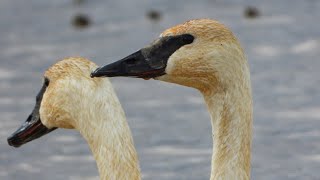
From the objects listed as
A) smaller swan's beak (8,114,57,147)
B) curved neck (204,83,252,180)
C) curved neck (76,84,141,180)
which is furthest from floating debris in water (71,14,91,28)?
curved neck (204,83,252,180)

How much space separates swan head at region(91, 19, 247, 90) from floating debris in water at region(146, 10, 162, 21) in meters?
10.2

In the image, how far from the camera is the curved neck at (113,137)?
13508 mm

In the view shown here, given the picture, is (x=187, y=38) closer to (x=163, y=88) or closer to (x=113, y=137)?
(x=113, y=137)

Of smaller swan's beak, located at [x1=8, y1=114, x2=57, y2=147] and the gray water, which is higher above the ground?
the gray water

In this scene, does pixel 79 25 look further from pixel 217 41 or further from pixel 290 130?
pixel 217 41

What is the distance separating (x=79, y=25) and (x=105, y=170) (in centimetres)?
985

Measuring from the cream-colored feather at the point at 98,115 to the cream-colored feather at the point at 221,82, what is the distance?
831mm

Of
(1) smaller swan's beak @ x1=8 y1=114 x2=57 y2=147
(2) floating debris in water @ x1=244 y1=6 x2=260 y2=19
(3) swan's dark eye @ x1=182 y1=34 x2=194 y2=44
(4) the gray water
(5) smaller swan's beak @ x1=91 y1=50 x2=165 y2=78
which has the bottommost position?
(1) smaller swan's beak @ x1=8 y1=114 x2=57 y2=147

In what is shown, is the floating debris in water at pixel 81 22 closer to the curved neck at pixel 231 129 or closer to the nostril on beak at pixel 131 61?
the nostril on beak at pixel 131 61

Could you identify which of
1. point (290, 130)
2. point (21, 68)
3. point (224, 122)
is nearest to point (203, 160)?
point (290, 130)

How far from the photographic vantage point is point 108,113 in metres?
13.5

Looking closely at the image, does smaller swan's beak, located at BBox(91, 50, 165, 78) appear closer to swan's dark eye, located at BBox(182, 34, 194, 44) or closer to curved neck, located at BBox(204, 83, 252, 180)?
swan's dark eye, located at BBox(182, 34, 194, 44)

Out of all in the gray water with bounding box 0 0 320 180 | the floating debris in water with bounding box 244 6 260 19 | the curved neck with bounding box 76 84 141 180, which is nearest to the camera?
the curved neck with bounding box 76 84 141 180

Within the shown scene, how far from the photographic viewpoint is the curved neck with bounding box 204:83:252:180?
12.7 meters
